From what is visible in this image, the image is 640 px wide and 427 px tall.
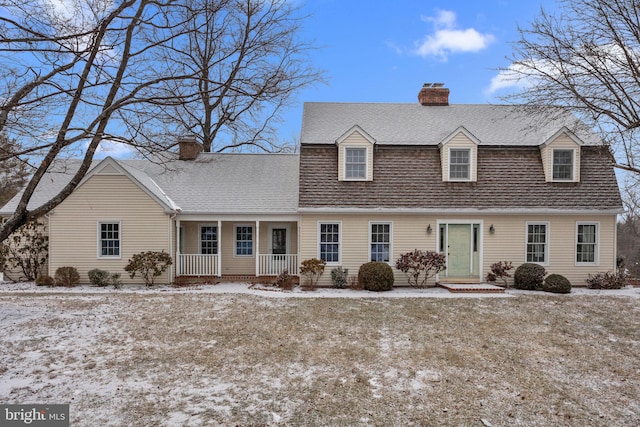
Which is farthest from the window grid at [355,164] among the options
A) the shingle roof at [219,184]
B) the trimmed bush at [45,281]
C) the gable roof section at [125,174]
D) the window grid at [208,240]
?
the trimmed bush at [45,281]

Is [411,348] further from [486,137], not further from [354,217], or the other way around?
[486,137]

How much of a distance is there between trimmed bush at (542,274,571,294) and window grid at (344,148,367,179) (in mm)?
7617

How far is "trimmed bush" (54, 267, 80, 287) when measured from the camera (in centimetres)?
1422

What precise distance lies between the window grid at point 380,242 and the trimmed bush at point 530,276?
191 inches

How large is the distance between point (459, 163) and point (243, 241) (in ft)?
31.4

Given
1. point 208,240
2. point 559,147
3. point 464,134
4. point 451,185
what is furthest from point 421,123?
point 208,240

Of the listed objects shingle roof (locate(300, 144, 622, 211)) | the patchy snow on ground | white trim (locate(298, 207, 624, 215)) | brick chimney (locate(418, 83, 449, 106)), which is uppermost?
brick chimney (locate(418, 83, 449, 106))

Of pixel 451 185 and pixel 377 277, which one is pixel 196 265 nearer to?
pixel 377 277

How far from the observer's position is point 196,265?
51.4 ft

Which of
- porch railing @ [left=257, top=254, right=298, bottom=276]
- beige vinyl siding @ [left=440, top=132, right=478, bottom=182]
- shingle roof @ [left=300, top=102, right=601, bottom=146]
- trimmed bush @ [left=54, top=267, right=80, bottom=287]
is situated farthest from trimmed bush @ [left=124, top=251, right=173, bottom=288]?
beige vinyl siding @ [left=440, top=132, right=478, bottom=182]

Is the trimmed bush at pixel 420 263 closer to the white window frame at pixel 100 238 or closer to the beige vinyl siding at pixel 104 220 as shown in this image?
the beige vinyl siding at pixel 104 220

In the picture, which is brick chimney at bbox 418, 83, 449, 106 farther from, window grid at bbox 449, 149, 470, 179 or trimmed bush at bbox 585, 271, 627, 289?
trimmed bush at bbox 585, 271, 627, 289

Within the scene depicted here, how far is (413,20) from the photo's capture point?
41.1 ft

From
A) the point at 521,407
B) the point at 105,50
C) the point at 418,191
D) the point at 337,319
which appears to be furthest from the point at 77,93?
the point at 418,191
